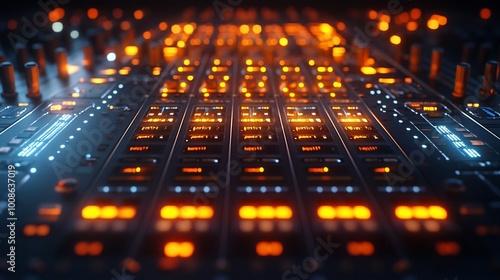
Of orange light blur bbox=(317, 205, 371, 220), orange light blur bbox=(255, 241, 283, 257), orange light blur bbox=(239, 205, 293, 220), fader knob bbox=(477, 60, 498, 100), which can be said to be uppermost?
fader knob bbox=(477, 60, 498, 100)

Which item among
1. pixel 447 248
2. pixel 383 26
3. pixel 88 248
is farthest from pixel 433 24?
→ pixel 88 248

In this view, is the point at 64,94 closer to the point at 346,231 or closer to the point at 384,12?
the point at 346,231

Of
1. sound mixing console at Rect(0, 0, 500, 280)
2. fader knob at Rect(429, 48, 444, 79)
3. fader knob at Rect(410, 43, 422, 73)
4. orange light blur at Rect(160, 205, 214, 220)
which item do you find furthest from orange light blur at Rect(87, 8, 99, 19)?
orange light blur at Rect(160, 205, 214, 220)

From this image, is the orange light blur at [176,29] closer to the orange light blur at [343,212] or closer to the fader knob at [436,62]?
the fader knob at [436,62]

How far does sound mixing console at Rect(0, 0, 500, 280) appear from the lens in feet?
5.68

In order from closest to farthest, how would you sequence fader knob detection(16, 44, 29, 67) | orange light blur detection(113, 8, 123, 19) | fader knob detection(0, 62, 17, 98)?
fader knob detection(0, 62, 17, 98) → fader knob detection(16, 44, 29, 67) → orange light blur detection(113, 8, 123, 19)

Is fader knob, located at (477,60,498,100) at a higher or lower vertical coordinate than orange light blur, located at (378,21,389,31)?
lower

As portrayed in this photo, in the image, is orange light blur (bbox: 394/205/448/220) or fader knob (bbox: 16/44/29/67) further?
fader knob (bbox: 16/44/29/67)

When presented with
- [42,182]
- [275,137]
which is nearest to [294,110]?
[275,137]

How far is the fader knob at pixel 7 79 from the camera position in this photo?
354 centimetres

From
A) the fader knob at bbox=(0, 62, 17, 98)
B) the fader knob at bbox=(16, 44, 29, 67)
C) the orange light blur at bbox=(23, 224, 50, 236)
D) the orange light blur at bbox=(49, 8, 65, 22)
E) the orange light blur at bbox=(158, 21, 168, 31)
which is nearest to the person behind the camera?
the orange light blur at bbox=(23, 224, 50, 236)

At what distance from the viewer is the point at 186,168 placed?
2.39 m

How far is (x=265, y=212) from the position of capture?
2.03 metres

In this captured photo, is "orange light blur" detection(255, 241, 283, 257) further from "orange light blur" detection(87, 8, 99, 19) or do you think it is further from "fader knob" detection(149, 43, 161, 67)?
"orange light blur" detection(87, 8, 99, 19)
